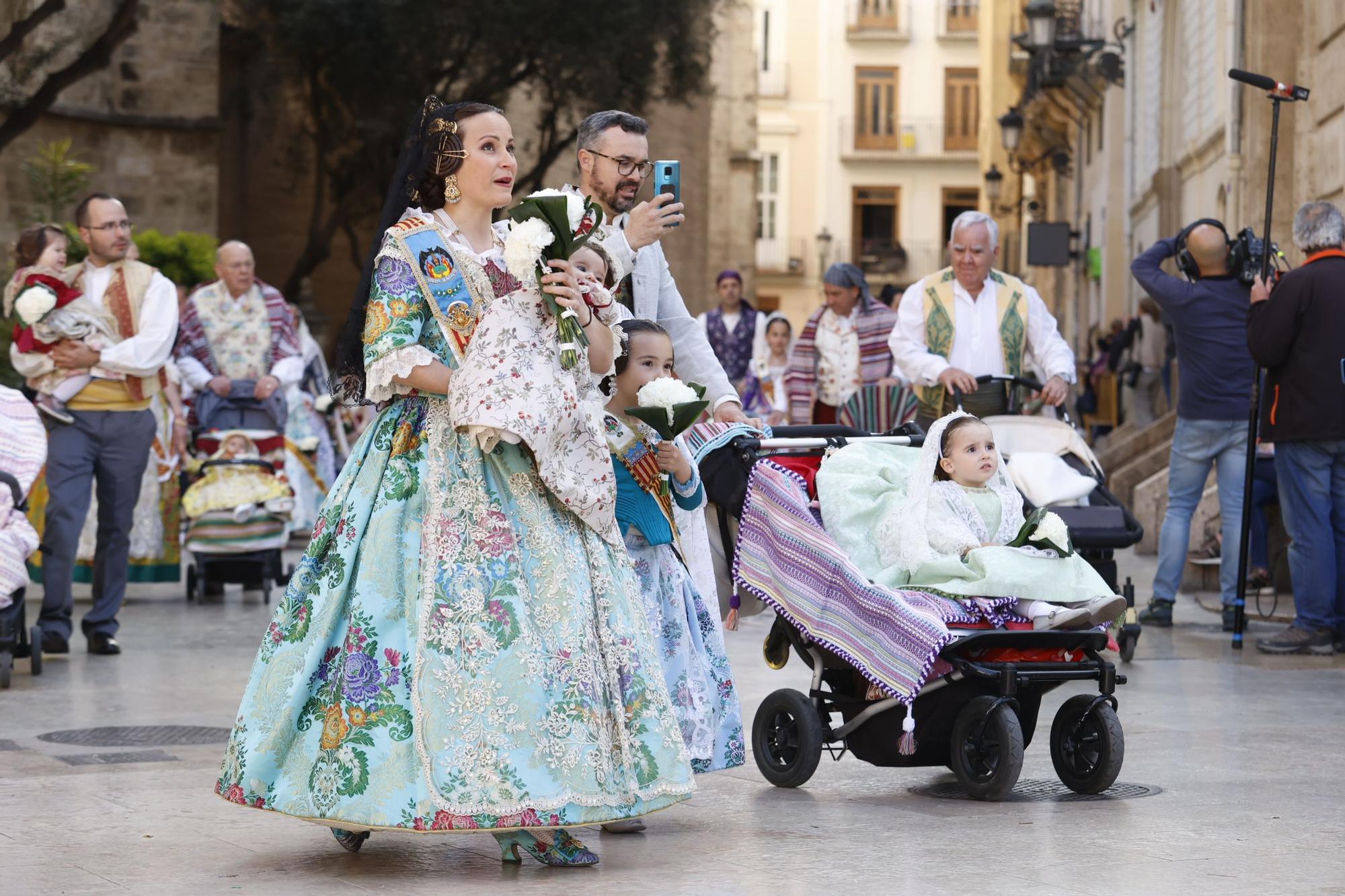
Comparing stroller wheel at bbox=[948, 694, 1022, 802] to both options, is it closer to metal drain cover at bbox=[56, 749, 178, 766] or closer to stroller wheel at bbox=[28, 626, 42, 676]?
metal drain cover at bbox=[56, 749, 178, 766]

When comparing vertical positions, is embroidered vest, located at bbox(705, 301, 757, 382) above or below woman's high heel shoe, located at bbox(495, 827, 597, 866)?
above

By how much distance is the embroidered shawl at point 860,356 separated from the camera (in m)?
14.8

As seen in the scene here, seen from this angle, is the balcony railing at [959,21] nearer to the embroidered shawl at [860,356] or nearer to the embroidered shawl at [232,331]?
the embroidered shawl at [860,356]

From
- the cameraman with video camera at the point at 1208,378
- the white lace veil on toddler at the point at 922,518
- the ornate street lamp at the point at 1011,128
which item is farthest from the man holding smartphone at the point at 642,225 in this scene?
the ornate street lamp at the point at 1011,128

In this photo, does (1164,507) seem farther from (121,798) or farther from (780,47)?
(780,47)

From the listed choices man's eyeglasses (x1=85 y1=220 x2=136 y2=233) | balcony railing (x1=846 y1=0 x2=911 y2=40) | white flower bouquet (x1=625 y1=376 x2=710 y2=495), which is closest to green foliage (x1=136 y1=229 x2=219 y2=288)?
man's eyeglasses (x1=85 y1=220 x2=136 y2=233)

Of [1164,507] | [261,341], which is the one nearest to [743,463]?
[261,341]

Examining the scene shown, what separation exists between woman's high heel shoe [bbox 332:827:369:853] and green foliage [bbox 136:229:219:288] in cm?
1409

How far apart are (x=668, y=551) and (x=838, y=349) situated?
9.25 m

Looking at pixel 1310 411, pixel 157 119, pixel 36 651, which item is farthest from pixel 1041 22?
pixel 36 651

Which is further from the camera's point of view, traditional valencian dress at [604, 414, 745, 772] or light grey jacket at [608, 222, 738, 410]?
light grey jacket at [608, 222, 738, 410]

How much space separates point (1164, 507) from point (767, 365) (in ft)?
15.9

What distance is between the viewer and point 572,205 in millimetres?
5547

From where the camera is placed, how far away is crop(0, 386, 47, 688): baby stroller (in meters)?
9.12
